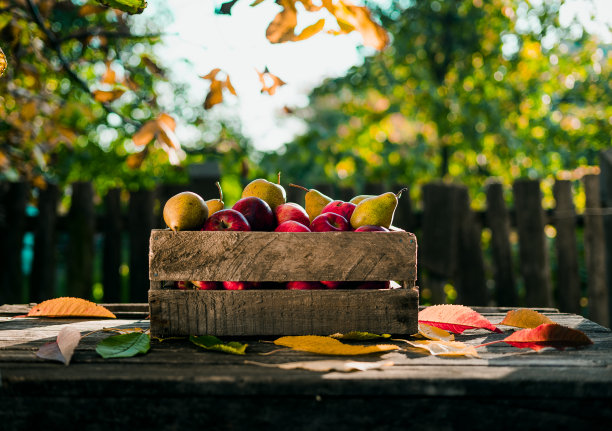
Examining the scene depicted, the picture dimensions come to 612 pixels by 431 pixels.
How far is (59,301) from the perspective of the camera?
1497mm

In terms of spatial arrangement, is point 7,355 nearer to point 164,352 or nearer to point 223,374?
point 164,352

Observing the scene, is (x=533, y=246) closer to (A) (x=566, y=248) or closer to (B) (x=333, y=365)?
(A) (x=566, y=248)

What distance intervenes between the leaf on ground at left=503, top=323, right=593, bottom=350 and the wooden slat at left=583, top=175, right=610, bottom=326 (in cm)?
Answer: 267

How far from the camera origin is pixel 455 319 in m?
1.31

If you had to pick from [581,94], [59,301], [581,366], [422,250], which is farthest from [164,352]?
[581,94]

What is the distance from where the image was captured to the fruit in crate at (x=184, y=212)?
1245mm

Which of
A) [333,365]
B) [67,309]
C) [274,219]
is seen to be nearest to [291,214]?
[274,219]

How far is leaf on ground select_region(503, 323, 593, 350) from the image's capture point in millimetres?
1077

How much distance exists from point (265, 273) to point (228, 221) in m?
0.18

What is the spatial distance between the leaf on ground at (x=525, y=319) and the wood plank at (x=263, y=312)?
14.8 inches

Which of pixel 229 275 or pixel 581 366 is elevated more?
pixel 229 275

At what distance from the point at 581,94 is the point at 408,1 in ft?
7.82

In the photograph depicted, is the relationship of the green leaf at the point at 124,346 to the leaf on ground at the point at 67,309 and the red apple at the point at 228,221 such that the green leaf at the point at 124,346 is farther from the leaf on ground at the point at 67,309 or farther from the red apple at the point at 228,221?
the leaf on ground at the point at 67,309

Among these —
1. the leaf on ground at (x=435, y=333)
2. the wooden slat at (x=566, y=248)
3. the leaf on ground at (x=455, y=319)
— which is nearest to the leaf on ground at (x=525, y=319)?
the leaf on ground at (x=455, y=319)
